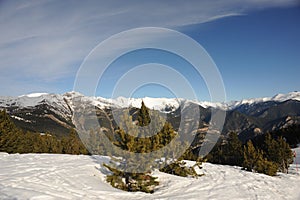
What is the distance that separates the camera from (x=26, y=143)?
2594 inches

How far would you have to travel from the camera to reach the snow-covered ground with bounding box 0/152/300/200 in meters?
13.5

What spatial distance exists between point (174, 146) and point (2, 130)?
41.8 m

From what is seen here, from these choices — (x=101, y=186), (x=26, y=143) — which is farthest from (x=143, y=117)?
(x=26, y=143)

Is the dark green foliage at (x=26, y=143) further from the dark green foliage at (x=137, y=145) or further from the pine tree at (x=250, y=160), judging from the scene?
the dark green foliage at (x=137, y=145)

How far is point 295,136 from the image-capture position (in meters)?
120

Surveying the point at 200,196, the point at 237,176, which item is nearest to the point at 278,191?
the point at 237,176

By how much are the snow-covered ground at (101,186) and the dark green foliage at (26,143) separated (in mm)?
36400

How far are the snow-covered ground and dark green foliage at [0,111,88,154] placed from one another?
36400mm

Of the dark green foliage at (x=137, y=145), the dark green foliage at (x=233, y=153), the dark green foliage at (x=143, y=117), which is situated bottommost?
the dark green foliage at (x=233, y=153)

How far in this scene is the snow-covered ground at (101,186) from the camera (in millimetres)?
13461

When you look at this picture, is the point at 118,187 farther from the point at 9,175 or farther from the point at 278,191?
the point at 278,191

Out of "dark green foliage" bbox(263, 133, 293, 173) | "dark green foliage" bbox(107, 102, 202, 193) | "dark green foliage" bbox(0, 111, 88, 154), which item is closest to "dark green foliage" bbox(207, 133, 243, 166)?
"dark green foliage" bbox(263, 133, 293, 173)

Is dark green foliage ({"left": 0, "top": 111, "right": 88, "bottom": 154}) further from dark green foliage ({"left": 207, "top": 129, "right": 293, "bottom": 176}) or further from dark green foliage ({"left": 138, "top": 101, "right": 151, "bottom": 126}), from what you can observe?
dark green foliage ({"left": 138, "top": 101, "right": 151, "bottom": 126})

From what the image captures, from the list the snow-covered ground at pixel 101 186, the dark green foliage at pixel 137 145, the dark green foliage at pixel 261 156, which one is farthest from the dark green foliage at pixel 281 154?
the dark green foliage at pixel 137 145
